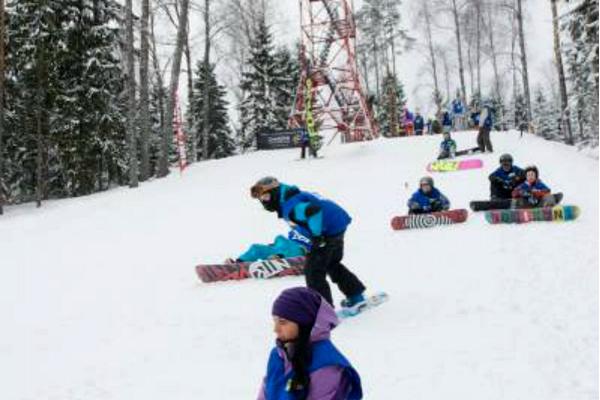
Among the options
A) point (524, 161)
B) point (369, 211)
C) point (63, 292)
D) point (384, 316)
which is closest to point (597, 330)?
point (384, 316)

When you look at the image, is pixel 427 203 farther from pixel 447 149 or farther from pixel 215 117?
pixel 215 117

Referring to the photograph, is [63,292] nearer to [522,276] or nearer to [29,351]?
[29,351]

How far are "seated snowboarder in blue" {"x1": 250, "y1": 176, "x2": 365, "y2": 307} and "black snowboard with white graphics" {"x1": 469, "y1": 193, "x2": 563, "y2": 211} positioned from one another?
5.50 metres

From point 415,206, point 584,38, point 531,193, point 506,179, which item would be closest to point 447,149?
point 584,38

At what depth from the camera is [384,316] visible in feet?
19.8

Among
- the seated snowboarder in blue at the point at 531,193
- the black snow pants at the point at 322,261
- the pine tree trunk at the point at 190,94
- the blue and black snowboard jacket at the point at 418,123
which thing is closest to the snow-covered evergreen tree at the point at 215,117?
the pine tree trunk at the point at 190,94

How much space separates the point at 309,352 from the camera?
A: 2471mm

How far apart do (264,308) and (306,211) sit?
1.73 meters

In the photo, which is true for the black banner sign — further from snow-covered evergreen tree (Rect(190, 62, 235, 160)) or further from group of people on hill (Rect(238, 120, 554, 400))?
group of people on hill (Rect(238, 120, 554, 400))

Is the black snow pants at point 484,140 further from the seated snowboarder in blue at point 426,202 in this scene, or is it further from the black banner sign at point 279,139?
the black banner sign at point 279,139

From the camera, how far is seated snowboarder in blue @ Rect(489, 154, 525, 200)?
11055 mm

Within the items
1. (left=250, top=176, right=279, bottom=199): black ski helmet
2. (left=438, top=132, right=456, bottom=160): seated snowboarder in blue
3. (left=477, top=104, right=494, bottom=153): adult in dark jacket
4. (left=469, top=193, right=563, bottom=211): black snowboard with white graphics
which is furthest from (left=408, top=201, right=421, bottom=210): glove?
(left=477, top=104, right=494, bottom=153): adult in dark jacket

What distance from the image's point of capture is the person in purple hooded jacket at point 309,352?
2.46m

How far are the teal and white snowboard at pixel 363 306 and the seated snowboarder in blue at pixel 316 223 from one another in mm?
52
